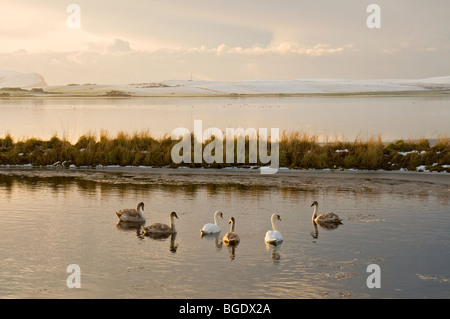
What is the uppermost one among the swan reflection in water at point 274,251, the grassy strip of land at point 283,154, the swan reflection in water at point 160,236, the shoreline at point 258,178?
the grassy strip of land at point 283,154

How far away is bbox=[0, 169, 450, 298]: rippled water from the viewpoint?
1323 cm

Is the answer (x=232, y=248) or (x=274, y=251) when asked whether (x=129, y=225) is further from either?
(x=274, y=251)

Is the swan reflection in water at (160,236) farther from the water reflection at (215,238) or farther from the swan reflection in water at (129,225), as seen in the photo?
the water reflection at (215,238)

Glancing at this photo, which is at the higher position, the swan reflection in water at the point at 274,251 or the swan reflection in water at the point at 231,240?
the swan reflection in water at the point at 231,240

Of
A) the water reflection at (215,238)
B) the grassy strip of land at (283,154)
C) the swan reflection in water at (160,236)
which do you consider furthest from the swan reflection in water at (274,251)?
the grassy strip of land at (283,154)

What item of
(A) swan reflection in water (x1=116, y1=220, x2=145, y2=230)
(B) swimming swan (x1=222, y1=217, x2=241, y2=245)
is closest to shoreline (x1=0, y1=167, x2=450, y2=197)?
(A) swan reflection in water (x1=116, y1=220, x2=145, y2=230)

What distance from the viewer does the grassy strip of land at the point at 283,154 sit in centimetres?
3036

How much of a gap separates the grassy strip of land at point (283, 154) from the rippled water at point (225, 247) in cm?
407

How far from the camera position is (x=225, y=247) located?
16.4 m

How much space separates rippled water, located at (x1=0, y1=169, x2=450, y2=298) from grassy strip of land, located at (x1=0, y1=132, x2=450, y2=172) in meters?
4.07

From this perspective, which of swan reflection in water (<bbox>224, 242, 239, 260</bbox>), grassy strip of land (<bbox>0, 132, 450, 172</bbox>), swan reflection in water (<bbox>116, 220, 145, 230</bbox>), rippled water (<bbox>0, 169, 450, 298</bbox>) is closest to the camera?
rippled water (<bbox>0, 169, 450, 298</bbox>)

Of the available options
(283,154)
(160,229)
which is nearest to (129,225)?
(160,229)

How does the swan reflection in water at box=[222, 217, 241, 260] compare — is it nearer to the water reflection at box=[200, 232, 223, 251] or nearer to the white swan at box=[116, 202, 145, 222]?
the water reflection at box=[200, 232, 223, 251]

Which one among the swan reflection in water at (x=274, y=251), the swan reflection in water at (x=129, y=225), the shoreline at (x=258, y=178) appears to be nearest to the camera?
the swan reflection in water at (x=274, y=251)
